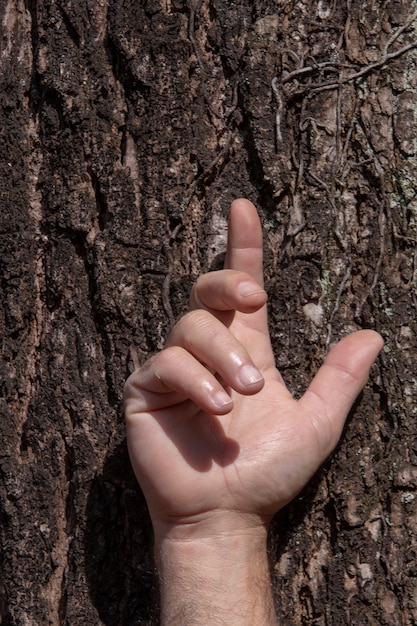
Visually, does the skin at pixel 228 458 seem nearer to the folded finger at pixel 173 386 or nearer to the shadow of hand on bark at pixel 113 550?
the folded finger at pixel 173 386

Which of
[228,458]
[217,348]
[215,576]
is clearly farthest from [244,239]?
[215,576]

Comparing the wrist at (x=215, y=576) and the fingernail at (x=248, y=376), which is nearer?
the fingernail at (x=248, y=376)

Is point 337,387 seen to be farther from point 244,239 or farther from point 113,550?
point 113,550

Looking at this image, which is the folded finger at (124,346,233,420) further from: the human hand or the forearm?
the forearm

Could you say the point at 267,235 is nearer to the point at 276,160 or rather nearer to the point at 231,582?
the point at 276,160

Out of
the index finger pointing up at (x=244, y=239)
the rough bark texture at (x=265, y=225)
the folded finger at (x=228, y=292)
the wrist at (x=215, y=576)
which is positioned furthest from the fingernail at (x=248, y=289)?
the wrist at (x=215, y=576)

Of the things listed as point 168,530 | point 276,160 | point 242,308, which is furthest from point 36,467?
point 276,160
